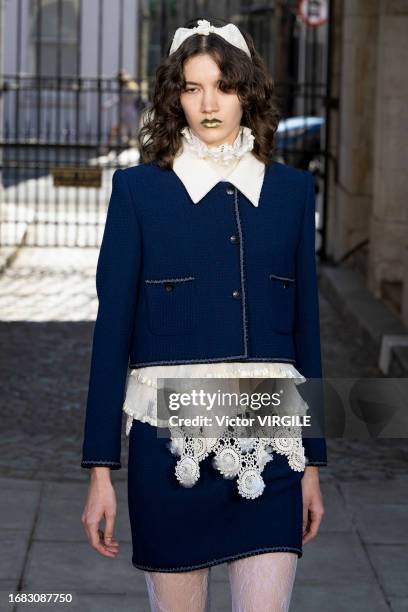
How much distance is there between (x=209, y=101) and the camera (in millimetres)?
Result: 3443

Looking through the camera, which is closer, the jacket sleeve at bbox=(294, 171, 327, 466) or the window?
the jacket sleeve at bbox=(294, 171, 327, 466)

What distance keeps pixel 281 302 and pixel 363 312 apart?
832 centimetres

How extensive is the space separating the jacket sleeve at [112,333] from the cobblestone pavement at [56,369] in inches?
151

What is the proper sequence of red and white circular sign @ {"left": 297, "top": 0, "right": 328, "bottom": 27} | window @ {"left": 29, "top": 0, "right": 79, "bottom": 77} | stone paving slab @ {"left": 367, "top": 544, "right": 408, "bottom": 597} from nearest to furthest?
stone paving slab @ {"left": 367, "top": 544, "right": 408, "bottom": 597} → red and white circular sign @ {"left": 297, "top": 0, "right": 328, "bottom": 27} → window @ {"left": 29, "top": 0, "right": 79, "bottom": 77}

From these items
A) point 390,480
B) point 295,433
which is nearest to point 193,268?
point 295,433

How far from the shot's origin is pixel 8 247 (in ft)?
53.9

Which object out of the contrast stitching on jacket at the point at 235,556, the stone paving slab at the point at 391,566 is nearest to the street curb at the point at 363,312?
the stone paving slab at the point at 391,566

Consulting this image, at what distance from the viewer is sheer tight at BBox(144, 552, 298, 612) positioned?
11.1 ft

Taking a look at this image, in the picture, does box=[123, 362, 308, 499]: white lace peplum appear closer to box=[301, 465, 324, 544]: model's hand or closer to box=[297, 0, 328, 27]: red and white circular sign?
box=[301, 465, 324, 544]: model's hand

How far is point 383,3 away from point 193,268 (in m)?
9.46

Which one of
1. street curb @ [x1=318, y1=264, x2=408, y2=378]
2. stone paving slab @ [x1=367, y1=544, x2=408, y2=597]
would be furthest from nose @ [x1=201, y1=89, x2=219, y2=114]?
street curb @ [x1=318, y1=264, x2=408, y2=378]

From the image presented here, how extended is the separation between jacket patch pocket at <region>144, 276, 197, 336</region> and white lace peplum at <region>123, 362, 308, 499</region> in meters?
0.09

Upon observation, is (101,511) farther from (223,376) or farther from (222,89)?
(222,89)

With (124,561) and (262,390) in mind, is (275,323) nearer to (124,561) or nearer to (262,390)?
(262,390)
